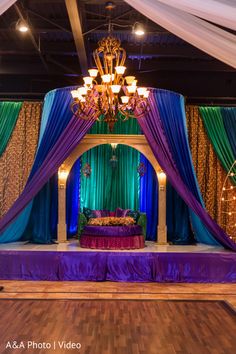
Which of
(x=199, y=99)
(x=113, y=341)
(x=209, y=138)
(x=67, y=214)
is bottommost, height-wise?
(x=113, y=341)

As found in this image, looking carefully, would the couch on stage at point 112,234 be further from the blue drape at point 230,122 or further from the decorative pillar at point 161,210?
the blue drape at point 230,122

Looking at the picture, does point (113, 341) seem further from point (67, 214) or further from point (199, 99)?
point (199, 99)

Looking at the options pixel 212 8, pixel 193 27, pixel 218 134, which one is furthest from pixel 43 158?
pixel 212 8

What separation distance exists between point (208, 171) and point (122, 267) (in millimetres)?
3339

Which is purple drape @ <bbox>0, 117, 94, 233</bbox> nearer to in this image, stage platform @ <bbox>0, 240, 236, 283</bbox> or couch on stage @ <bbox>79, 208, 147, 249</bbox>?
stage platform @ <bbox>0, 240, 236, 283</bbox>

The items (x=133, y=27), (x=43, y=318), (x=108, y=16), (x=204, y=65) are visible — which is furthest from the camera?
(x=204, y=65)

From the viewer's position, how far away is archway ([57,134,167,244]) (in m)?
9.03

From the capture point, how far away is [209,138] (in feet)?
32.3

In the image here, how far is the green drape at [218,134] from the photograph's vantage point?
971 centimetres

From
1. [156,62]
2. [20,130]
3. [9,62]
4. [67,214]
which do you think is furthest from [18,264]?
[156,62]

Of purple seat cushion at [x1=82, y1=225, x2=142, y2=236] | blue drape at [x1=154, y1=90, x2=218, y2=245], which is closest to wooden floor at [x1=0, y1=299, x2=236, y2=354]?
purple seat cushion at [x1=82, y1=225, x2=142, y2=236]

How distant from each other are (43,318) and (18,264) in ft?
8.11

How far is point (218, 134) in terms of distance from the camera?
32.1 feet

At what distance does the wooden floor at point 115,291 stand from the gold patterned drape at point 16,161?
2.84 meters
